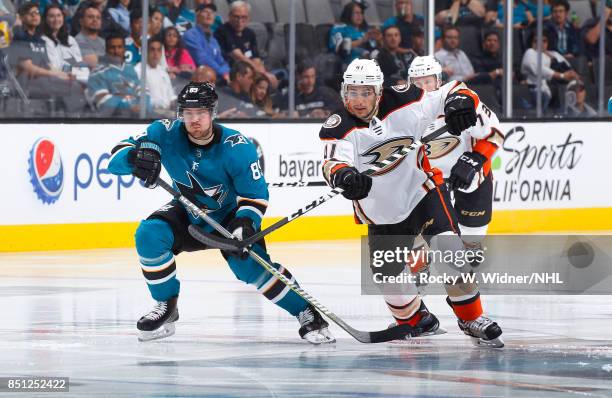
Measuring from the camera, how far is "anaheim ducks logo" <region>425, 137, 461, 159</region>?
6543 mm

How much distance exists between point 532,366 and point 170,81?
219 inches

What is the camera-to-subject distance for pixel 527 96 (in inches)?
Result: 460

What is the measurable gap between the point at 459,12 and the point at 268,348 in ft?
21.9

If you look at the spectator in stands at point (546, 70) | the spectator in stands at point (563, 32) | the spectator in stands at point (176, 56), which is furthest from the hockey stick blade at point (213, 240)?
the spectator in stands at point (563, 32)

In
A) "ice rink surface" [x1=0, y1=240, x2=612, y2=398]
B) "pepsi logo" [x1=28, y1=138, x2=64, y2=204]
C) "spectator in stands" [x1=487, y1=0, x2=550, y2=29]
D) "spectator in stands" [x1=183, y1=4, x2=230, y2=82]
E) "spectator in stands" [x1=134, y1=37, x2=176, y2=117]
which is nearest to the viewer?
"ice rink surface" [x1=0, y1=240, x2=612, y2=398]

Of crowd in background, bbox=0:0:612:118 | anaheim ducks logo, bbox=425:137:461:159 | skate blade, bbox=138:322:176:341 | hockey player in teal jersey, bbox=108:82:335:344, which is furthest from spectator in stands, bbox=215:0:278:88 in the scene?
skate blade, bbox=138:322:176:341

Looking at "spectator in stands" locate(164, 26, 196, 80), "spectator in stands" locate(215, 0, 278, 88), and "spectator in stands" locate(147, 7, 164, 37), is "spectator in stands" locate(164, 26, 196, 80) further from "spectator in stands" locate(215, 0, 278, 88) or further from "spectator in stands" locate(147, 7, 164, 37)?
"spectator in stands" locate(215, 0, 278, 88)

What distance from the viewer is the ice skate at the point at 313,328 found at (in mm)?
5320

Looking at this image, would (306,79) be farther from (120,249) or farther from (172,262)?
(172,262)

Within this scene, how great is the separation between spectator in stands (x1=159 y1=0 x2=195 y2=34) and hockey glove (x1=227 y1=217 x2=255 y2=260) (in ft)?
15.4

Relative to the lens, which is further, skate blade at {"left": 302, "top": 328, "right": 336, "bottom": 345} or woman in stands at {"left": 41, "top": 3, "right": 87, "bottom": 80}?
woman in stands at {"left": 41, "top": 3, "right": 87, "bottom": 80}

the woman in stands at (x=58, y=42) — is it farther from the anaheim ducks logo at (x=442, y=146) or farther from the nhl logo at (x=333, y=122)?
the nhl logo at (x=333, y=122)

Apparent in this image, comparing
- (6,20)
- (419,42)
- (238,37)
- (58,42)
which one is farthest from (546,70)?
(6,20)

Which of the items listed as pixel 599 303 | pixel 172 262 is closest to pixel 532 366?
pixel 172 262
